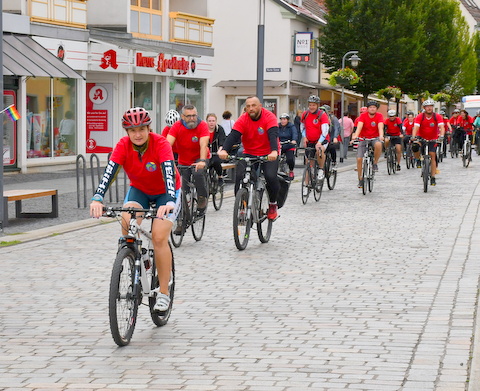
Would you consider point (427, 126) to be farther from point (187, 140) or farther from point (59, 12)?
point (59, 12)

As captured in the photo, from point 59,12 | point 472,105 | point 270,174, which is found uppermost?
point 59,12

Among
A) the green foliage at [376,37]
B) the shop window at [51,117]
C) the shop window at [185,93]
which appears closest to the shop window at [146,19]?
the shop window at [185,93]

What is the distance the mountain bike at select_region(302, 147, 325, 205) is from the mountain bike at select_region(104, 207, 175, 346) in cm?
1149

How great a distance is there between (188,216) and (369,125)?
965cm

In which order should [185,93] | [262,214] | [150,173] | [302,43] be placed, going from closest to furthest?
1. [150,173]
2. [262,214]
3. [185,93]
4. [302,43]

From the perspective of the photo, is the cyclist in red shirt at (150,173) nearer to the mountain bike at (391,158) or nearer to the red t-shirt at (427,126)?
the red t-shirt at (427,126)

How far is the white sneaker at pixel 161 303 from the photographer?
7.35 meters

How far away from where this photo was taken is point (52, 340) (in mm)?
7066

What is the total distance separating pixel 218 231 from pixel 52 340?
727 centimetres

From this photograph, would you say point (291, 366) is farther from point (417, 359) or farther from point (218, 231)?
point (218, 231)

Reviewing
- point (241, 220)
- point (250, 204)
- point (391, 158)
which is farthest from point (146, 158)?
point (391, 158)

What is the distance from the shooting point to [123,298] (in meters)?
6.86

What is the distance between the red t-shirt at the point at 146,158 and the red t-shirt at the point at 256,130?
16.7 ft

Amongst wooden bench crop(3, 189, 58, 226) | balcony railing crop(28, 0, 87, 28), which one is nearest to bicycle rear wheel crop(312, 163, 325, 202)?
wooden bench crop(3, 189, 58, 226)
